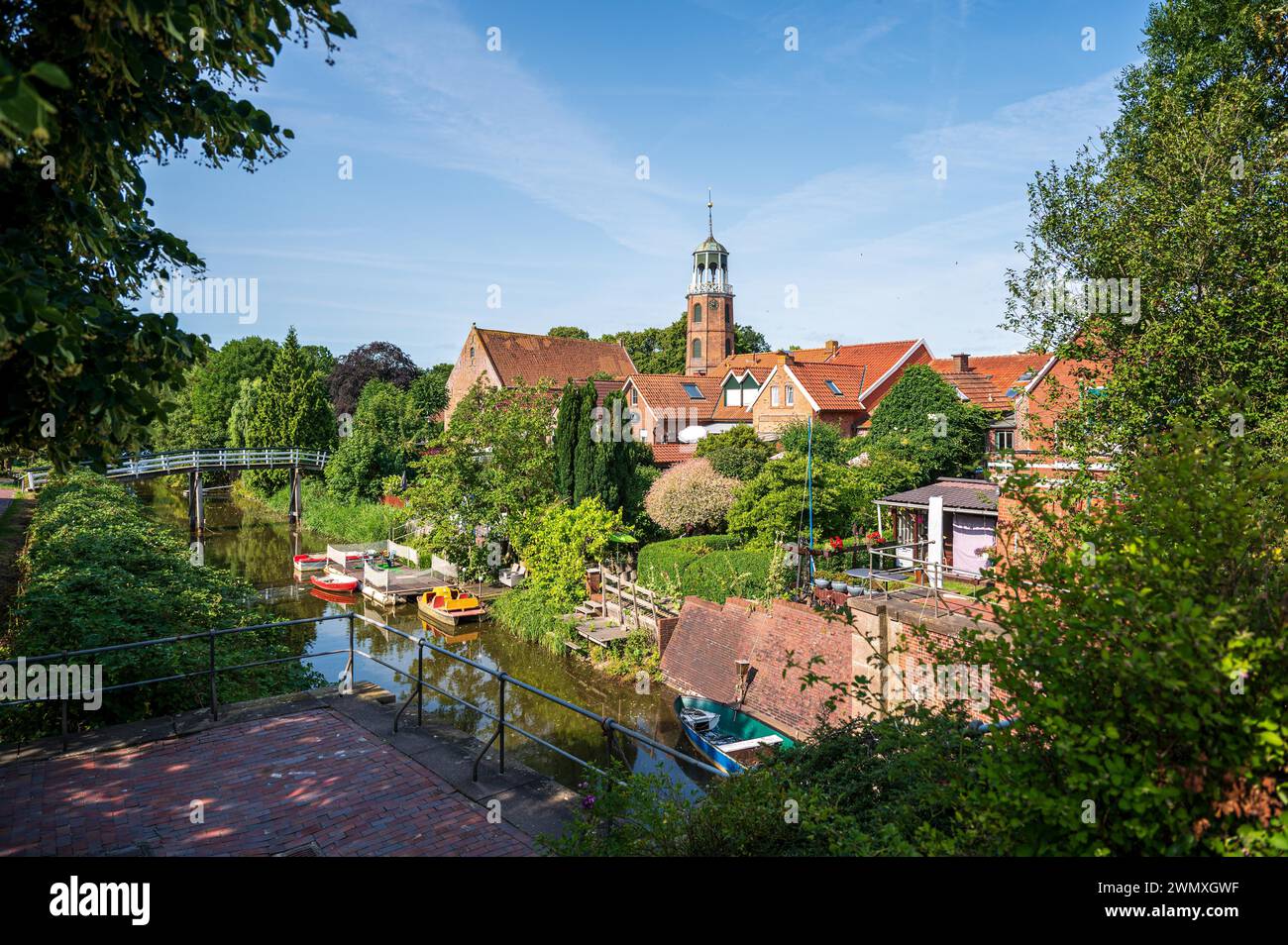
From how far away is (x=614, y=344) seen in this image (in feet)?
176

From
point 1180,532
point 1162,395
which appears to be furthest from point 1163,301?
point 1180,532

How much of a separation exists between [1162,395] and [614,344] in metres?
43.2

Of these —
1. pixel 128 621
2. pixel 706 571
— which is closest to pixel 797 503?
pixel 706 571

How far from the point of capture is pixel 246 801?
602 centimetres

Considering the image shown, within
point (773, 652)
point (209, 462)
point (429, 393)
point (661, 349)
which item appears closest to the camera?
point (773, 652)

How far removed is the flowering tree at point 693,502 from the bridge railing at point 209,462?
79.7 ft

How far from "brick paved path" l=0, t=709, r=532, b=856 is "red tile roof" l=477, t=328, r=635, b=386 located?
39.0 metres

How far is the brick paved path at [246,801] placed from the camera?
542 centimetres

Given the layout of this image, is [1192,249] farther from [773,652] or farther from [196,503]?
[196,503]

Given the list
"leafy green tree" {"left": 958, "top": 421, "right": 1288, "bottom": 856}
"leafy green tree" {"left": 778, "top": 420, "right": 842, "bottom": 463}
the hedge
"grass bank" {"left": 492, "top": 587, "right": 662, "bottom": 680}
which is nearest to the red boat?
"grass bank" {"left": 492, "top": 587, "right": 662, "bottom": 680}

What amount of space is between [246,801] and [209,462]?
3910 centimetres

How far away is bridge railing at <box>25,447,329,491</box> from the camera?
3737 cm

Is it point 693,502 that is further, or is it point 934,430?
point 934,430
